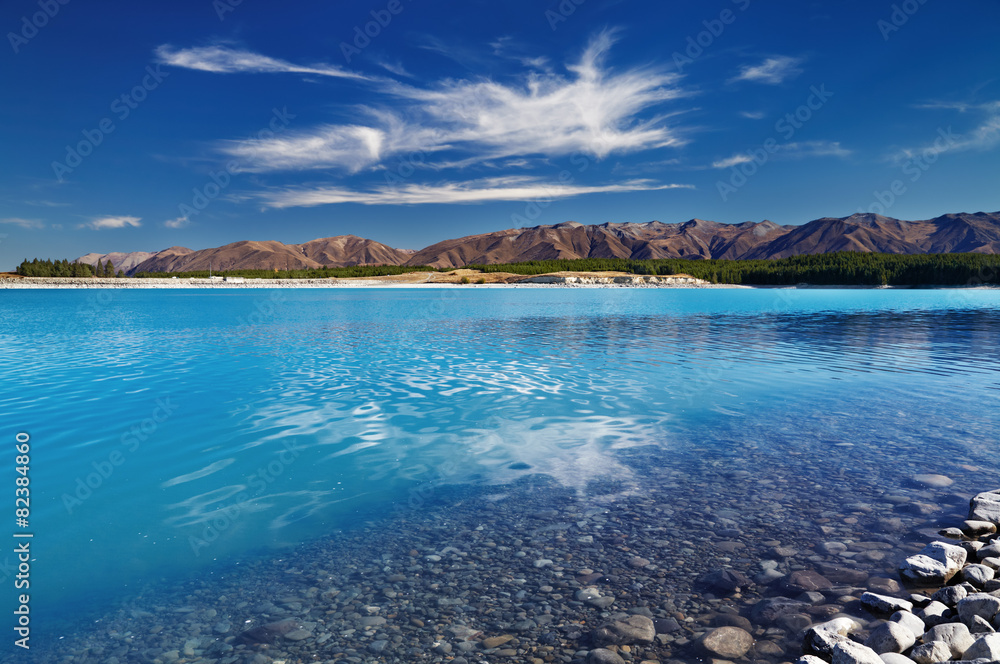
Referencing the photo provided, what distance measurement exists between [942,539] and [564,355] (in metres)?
21.5

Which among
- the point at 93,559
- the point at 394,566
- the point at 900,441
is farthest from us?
the point at 900,441

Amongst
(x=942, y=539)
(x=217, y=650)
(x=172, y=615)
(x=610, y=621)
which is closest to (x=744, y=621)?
(x=610, y=621)

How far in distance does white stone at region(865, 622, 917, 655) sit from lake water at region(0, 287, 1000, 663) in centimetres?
89

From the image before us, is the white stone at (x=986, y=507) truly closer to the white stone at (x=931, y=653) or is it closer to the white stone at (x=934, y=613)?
the white stone at (x=934, y=613)

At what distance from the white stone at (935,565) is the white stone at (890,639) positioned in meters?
1.73

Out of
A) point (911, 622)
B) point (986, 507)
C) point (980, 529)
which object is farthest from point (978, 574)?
point (986, 507)

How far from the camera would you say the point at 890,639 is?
5.38 meters

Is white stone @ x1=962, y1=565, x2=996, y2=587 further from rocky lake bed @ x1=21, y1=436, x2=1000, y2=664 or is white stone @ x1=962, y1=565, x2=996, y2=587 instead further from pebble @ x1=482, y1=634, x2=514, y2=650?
pebble @ x1=482, y1=634, x2=514, y2=650

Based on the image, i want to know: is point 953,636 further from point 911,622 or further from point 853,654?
point 853,654

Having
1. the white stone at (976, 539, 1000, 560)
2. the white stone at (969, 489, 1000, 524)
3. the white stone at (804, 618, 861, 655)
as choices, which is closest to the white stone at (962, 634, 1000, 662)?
the white stone at (804, 618, 861, 655)

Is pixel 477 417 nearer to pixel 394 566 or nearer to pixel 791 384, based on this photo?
pixel 394 566

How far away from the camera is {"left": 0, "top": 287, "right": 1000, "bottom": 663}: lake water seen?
21.7ft

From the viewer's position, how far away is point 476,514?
9.41m

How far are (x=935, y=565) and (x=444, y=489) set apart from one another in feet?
24.8
